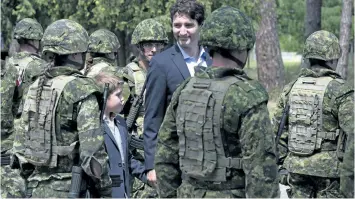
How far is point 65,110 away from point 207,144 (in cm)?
149

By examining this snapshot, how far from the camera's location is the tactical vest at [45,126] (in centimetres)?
642

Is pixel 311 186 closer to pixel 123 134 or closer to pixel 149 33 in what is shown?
pixel 123 134

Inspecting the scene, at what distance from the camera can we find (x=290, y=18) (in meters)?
38.9

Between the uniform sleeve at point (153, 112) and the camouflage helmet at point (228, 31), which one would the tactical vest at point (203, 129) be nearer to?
the camouflage helmet at point (228, 31)

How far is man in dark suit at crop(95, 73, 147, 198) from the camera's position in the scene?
6965 mm

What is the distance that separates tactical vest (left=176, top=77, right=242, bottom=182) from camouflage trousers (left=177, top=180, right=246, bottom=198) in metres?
0.08

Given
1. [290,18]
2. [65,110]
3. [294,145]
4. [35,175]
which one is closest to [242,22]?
[65,110]

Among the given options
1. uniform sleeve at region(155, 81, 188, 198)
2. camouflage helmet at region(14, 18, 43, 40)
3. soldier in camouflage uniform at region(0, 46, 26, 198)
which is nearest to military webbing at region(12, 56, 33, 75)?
soldier in camouflage uniform at region(0, 46, 26, 198)

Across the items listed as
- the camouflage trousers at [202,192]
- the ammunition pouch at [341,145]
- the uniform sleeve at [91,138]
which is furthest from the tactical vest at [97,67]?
the camouflage trousers at [202,192]

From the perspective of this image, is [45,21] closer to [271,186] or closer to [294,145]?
[294,145]

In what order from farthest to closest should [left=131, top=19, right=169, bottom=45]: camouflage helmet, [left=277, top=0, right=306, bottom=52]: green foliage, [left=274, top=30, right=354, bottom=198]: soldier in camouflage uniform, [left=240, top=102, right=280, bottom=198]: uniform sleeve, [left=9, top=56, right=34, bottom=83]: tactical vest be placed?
[left=277, top=0, right=306, bottom=52]: green foliage → [left=9, top=56, right=34, bottom=83]: tactical vest → [left=131, top=19, right=169, bottom=45]: camouflage helmet → [left=274, top=30, right=354, bottom=198]: soldier in camouflage uniform → [left=240, top=102, right=280, bottom=198]: uniform sleeve

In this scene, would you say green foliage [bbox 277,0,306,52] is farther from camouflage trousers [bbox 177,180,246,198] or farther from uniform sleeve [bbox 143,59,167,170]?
camouflage trousers [bbox 177,180,246,198]

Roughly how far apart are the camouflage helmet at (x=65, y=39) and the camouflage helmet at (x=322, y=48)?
225cm

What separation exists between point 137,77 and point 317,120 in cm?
262
